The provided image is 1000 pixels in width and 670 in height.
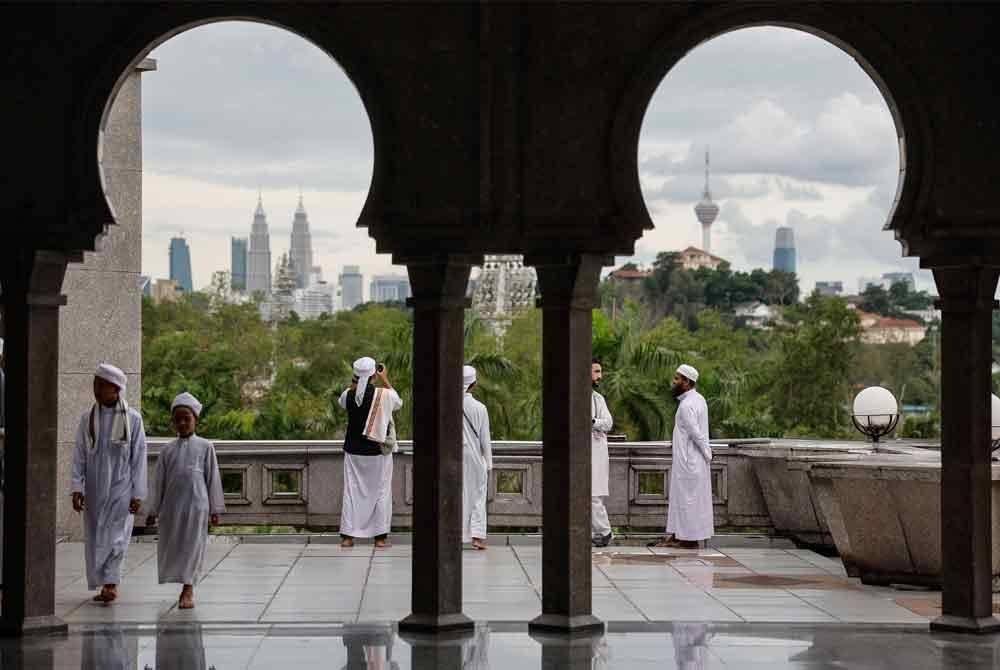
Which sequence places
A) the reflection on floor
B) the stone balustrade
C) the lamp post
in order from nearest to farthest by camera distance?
the reflection on floor
the lamp post
the stone balustrade

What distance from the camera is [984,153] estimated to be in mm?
9039

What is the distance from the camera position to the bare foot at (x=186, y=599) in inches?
395

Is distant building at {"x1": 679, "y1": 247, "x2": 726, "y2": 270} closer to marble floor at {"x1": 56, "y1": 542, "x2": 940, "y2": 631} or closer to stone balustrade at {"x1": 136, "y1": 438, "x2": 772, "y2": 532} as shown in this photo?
stone balustrade at {"x1": 136, "y1": 438, "x2": 772, "y2": 532}

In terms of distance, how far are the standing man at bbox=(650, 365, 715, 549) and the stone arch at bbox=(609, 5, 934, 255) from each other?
180 inches

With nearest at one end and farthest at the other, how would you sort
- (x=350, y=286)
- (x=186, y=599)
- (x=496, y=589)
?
1. (x=186, y=599)
2. (x=496, y=589)
3. (x=350, y=286)

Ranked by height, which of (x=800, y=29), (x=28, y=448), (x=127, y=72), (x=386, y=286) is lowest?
(x=28, y=448)

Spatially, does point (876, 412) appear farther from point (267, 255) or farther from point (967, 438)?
point (267, 255)

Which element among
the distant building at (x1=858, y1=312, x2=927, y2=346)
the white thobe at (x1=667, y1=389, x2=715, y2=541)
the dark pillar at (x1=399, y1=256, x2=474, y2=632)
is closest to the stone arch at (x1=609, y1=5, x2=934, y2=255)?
the dark pillar at (x1=399, y1=256, x2=474, y2=632)

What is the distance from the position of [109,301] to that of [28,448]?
4.27 m

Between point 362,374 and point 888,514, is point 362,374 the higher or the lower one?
the higher one

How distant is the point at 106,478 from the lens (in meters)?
10.3

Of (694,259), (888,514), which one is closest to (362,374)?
(888,514)

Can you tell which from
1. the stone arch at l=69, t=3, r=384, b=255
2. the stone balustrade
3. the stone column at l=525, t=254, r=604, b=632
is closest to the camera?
the stone arch at l=69, t=3, r=384, b=255

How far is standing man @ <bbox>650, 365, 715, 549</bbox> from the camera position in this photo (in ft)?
44.0
